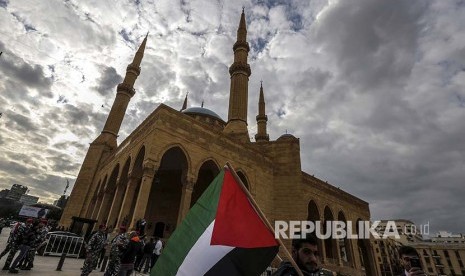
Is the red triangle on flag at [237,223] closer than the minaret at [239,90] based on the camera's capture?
Yes

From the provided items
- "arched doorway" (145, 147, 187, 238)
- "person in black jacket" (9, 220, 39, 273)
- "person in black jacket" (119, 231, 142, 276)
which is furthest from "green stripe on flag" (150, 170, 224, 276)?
"arched doorway" (145, 147, 187, 238)

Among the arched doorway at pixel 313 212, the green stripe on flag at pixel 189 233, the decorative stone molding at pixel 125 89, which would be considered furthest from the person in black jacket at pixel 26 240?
the decorative stone molding at pixel 125 89

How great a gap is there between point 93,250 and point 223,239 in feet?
18.0

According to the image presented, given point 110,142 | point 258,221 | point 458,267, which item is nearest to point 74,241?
point 258,221

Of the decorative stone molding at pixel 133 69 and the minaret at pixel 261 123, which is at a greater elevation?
the decorative stone molding at pixel 133 69

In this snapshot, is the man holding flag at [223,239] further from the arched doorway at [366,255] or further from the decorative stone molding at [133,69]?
the arched doorway at [366,255]

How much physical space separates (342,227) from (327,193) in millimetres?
4047

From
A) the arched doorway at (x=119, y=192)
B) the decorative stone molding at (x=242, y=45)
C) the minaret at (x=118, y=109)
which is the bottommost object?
the arched doorway at (x=119, y=192)

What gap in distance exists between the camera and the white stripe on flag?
2.59 m

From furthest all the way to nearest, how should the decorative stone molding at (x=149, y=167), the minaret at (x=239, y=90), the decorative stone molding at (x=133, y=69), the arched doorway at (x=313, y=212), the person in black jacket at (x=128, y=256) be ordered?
the decorative stone molding at (x=133, y=69), the arched doorway at (x=313, y=212), the minaret at (x=239, y=90), the decorative stone molding at (x=149, y=167), the person in black jacket at (x=128, y=256)

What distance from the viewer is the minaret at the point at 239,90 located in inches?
781

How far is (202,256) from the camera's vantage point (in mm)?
2660

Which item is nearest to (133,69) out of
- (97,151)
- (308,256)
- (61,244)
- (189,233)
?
(97,151)

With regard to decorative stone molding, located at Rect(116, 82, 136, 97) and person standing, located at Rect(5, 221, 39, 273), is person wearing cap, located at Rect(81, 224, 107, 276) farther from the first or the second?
decorative stone molding, located at Rect(116, 82, 136, 97)
